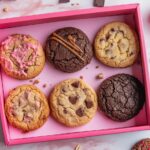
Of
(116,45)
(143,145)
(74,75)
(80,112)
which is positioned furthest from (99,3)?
(143,145)

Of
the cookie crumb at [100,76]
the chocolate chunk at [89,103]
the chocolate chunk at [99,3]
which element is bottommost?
the chocolate chunk at [89,103]

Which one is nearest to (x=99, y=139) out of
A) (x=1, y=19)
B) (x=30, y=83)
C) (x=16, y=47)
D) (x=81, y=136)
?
(x=81, y=136)

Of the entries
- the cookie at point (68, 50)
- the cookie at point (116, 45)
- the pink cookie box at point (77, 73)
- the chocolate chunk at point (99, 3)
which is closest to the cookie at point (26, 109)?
the pink cookie box at point (77, 73)

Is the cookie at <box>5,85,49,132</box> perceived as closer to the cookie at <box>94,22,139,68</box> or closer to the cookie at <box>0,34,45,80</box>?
the cookie at <box>0,34,45,80</box>

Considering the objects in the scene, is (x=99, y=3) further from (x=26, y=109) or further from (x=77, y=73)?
(x=26, y=109)

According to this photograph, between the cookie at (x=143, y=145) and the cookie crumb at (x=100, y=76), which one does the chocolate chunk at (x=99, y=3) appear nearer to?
the cookie crumb at (x=100, y=76)

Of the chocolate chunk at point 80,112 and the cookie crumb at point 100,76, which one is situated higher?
the cookie crumb at point 100,76
